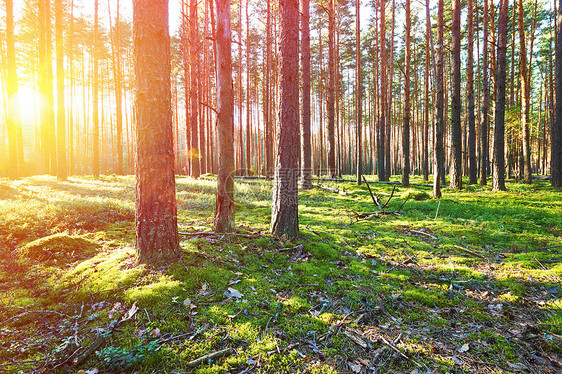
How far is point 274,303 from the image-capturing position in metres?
3.14

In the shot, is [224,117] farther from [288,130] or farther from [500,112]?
[500,112]

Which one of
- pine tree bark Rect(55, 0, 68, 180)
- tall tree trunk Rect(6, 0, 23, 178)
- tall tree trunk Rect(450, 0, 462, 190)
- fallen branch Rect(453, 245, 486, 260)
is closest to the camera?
fallen branch Rect(453, 245, 486, 260)

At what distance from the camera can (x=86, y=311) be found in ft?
9.03

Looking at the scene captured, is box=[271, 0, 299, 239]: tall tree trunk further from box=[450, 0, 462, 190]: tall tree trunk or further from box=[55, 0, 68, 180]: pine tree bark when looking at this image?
box=[55, 0, 68, 180]: pine tree bark

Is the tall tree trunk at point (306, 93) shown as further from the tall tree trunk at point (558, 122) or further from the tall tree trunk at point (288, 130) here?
the tall tree trunk at point (558, 122)

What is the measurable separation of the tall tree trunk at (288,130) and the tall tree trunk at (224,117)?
1.02 metres

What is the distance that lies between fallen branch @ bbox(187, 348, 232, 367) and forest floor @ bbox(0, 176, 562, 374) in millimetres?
11

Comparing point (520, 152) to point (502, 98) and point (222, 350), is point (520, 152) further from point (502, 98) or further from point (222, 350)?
point (222, 350)

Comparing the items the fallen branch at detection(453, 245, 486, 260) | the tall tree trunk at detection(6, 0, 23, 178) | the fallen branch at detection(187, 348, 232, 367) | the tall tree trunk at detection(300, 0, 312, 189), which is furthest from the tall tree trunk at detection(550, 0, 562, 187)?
the tall tree trunk at detection(6, 0, 23, 178)

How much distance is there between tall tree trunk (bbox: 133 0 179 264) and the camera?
3406mm

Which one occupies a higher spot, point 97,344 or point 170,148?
point 170,148

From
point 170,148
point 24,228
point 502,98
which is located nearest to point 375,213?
point 170,148

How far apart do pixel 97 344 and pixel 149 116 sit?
277 cm

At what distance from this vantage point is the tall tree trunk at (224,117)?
486 cm
